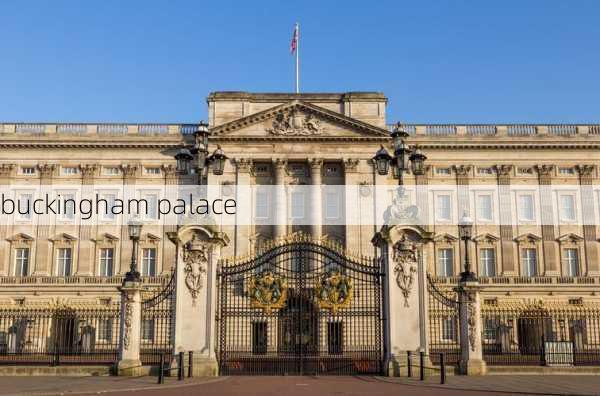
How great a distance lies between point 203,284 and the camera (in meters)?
23.7

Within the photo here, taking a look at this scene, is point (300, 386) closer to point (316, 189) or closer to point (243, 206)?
point (243, 206)

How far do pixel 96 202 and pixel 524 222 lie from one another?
37157 mm

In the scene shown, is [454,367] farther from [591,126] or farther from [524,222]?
[591,126]

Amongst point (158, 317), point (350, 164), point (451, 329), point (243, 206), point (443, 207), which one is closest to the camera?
point (158, 317)

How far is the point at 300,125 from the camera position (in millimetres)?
56594

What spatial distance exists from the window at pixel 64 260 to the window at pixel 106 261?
267 cm

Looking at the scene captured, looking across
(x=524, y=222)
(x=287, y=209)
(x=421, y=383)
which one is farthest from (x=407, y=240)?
(x=524, y=222)

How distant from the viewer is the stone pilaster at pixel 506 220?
56312mm

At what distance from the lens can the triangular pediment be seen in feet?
183

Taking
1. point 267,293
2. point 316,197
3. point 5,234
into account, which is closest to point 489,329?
point 316,197

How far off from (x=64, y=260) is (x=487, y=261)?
36388 mm

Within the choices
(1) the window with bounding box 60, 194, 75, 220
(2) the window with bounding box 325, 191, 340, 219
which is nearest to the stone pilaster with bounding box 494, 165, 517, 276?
(2) the window with bounding box 325, 191, 340, 219

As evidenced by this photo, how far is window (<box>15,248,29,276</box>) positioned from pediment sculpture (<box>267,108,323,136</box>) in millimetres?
23519

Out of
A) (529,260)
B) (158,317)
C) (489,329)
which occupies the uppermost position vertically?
(529,260)
